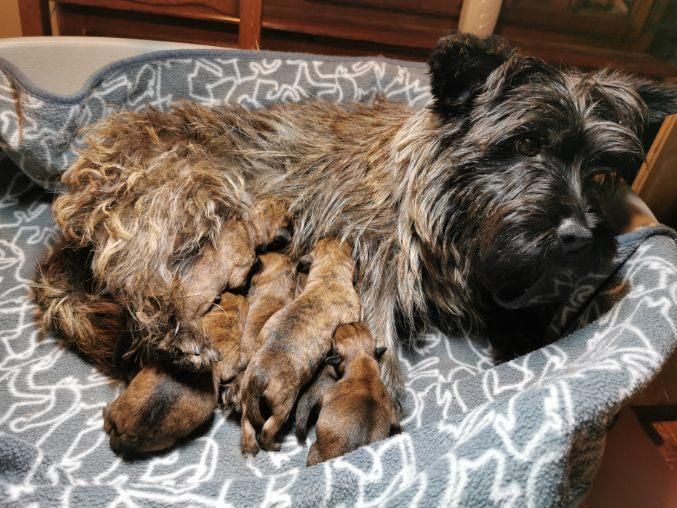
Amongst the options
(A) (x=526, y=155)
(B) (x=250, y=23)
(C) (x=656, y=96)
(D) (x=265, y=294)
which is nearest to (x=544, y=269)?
(A) (x=526, y=155)

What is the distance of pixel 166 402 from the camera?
136 cm

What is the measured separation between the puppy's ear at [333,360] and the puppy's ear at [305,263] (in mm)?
357

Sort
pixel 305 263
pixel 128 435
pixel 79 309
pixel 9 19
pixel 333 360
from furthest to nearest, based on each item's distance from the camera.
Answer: pixel 9 19 < pixel 305 263 < pixel 79 309 < pixel 333 360 < pixel 128 435

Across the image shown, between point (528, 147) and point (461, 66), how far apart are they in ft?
0.87

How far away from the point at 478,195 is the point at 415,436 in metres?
0.63

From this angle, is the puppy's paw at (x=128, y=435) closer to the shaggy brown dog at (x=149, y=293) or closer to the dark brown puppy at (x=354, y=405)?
the shaggy brown dog at (x=149, y=293)

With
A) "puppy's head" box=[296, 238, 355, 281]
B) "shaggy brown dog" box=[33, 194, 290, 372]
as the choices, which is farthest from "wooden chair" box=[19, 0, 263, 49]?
"puppy's head" box=[296, 238, 355, 281]

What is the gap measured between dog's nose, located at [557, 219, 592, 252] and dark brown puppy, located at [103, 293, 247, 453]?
84 cm

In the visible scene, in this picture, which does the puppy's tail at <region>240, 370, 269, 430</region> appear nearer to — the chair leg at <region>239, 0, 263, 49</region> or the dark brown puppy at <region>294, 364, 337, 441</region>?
the dark brown puppy at <region>294, 364, 337, 441</region>

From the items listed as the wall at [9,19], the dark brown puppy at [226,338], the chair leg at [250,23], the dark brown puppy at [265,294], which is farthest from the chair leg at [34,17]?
the dark brown puppy at [226,338]

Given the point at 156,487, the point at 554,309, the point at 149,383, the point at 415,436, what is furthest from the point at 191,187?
the point at 554,309

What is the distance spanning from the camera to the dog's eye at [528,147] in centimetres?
150

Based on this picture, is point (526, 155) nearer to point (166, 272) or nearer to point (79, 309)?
point (166, 272)

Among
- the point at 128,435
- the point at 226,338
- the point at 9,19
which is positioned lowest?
the point at 128,435
